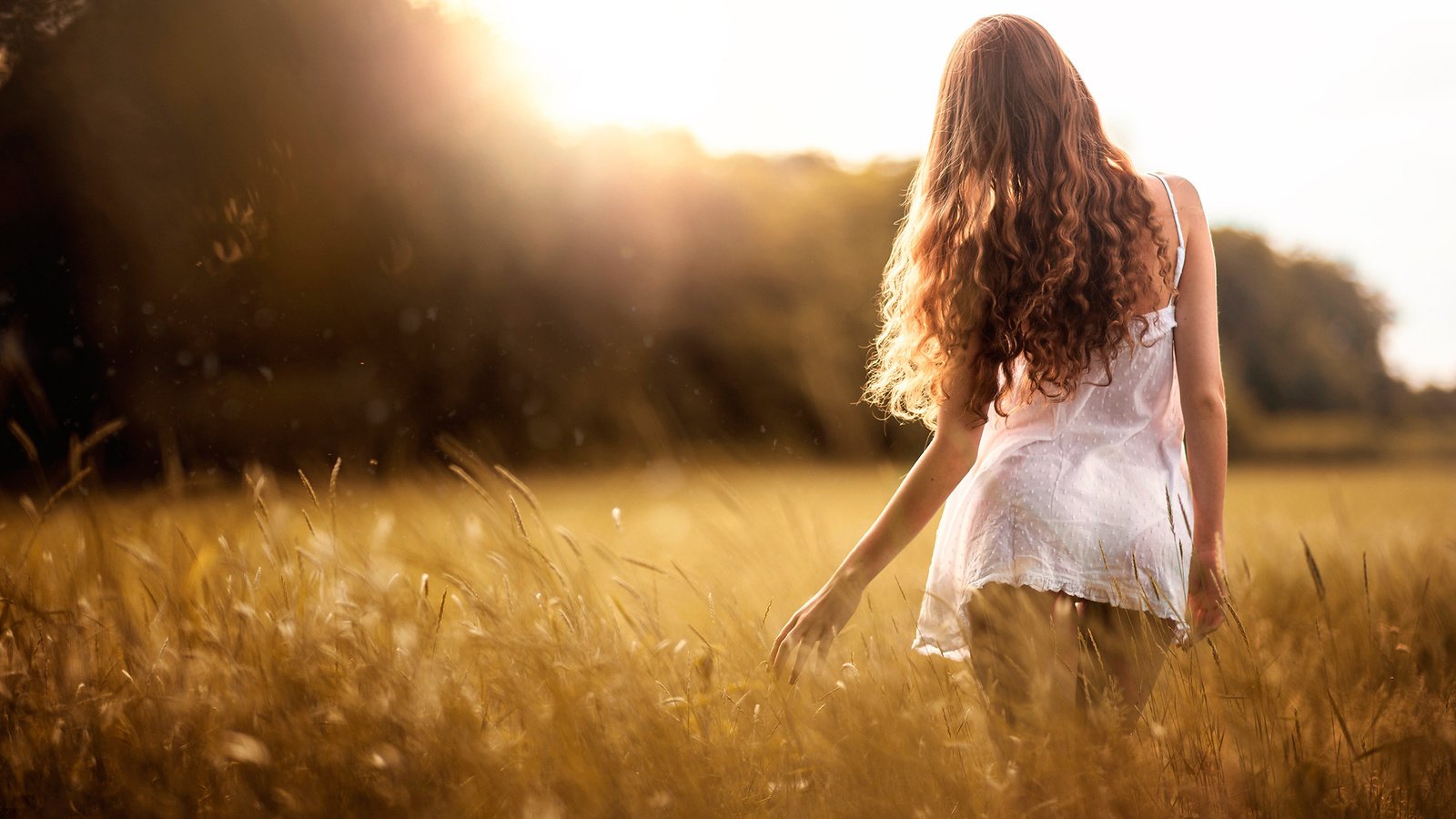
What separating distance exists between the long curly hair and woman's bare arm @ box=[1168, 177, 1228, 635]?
0.28ft

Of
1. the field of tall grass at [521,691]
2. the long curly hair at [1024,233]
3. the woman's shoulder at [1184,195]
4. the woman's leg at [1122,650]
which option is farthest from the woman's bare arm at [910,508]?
the woman's shoulder at [1184,195]

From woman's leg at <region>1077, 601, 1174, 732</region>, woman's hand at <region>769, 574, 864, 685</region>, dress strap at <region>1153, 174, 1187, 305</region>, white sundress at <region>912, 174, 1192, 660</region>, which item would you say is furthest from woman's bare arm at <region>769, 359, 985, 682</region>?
dress strap at <region>1153, 174, 1187, 305</region>

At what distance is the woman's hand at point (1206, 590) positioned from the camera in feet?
6.33

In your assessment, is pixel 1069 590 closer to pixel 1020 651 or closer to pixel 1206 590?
pixel 1020 651

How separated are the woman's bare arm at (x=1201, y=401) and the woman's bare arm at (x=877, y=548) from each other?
0.47 meters

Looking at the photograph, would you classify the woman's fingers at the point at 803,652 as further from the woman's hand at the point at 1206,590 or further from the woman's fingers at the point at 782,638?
the woman's hand at the point at 1206,590

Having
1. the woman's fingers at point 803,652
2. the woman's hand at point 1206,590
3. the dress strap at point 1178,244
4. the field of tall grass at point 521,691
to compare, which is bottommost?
the field of tall grass at point 521,691

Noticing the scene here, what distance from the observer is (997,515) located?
1.85 meters

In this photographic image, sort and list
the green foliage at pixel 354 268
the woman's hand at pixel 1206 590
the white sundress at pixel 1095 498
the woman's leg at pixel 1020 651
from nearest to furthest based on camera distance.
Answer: the woman's leg at pixel 1020 651 < the white sundress at pixel 1095 498 < the woman's hand at pixel 1206 590 < the green foliage at pixel 354 268

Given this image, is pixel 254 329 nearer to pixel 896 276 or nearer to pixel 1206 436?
pixel 896 276

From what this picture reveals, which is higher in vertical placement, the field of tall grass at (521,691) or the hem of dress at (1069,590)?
the hem of dress at (1069,590)

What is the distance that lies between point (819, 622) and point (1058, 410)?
651 mm

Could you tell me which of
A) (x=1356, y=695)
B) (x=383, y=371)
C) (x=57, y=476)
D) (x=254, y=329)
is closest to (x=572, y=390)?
(x=383, y=371)

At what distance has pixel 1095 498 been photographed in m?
1.82
